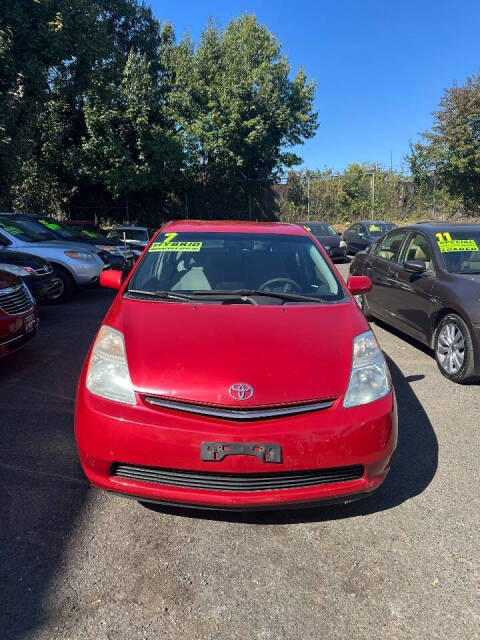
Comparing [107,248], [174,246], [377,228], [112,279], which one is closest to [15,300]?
[112,279]

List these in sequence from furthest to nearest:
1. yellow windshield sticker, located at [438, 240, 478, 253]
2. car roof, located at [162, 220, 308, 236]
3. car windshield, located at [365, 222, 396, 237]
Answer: car windshield, located at [365, 222, 396, 237] < yellow windshield sticker, located at [438, 240, 478, 253] < car roof, located at [162, 220, 308, 236]

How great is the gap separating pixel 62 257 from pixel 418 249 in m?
6.57

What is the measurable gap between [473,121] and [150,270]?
2411 cm

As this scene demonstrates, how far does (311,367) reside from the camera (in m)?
2.41

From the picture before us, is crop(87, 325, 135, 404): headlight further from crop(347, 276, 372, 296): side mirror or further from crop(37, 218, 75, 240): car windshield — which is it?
crop(37, 218, 75, 240): car windshield

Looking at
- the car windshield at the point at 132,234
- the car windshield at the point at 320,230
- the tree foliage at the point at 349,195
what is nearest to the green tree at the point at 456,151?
the tree foliage at the point at 349,195

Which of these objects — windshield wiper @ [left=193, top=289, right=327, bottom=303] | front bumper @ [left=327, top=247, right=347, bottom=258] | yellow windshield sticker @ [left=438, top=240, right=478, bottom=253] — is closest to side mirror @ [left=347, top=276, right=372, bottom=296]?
windshield wiper @ [left=193, top=289, right=327, bottom=303]

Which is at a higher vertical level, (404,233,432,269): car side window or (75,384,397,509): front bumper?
(404,233,432,269): car side window

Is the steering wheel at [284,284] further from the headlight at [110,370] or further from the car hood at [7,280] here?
the car hood at [7,280]

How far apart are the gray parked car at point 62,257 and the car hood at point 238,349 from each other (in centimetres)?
640

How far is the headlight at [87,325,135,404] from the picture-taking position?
7.71ft

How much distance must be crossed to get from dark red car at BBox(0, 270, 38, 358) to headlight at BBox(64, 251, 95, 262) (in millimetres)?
3870

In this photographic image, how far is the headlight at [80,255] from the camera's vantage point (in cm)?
895

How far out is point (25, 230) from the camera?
30.7 ft
